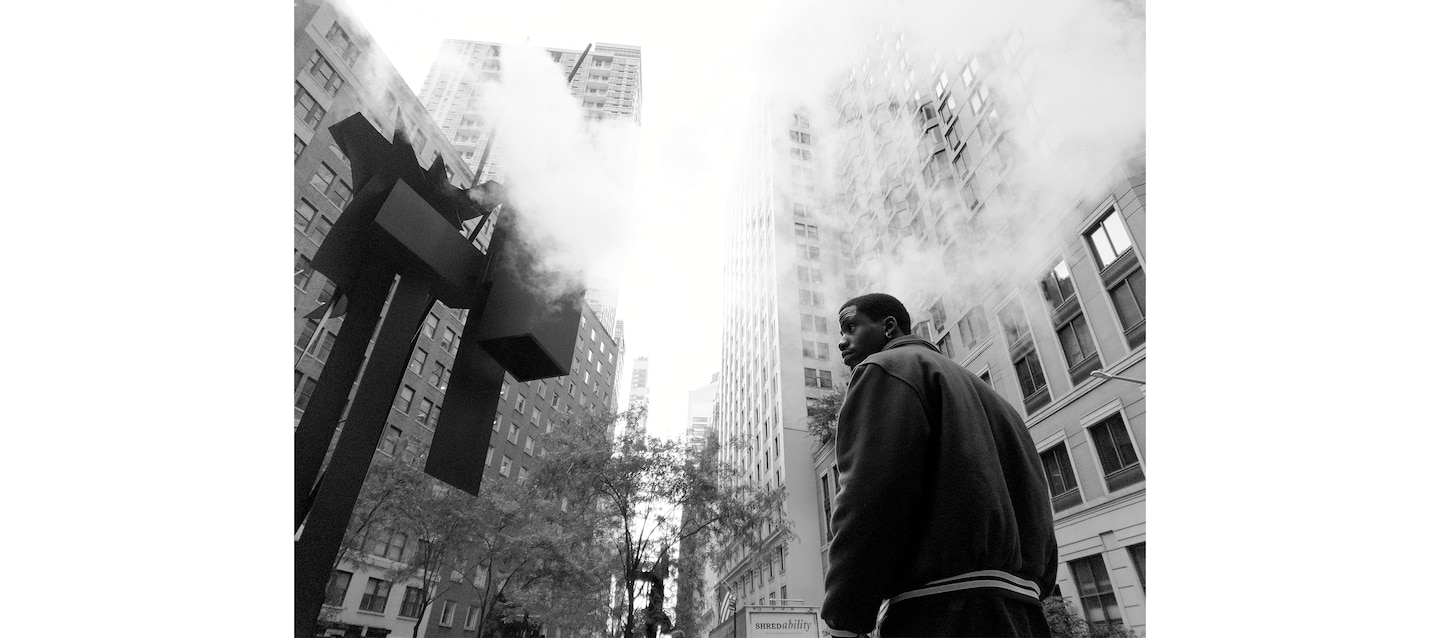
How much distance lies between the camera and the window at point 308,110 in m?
19.1

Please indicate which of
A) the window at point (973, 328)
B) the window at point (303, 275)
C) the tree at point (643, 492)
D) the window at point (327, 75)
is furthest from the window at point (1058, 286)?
the window at point (327, 75)

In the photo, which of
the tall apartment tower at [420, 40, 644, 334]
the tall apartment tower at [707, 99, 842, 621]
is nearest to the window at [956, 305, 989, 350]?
the tall apartment tower at [707, 99, 842, 621]

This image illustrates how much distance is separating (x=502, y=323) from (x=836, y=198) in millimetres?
23098

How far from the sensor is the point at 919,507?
1428mm

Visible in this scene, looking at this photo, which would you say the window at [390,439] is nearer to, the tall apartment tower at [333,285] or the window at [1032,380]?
the tall apartment tower at [333,285]

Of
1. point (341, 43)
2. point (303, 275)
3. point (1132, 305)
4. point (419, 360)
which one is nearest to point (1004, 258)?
point (1132, 305)

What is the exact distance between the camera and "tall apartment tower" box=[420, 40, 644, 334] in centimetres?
768

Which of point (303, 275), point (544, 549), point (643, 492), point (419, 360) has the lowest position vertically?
point (544, 549)

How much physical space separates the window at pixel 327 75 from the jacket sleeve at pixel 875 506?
23.4 metres

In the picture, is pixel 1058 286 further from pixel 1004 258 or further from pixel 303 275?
pixel 303 275

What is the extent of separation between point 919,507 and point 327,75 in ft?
80.5

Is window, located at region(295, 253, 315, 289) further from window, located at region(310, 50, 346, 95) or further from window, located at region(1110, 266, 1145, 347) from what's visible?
window, located at region(1110, 266, 1145, 347)

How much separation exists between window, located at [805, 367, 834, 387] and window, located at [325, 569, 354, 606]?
69.6 ft
